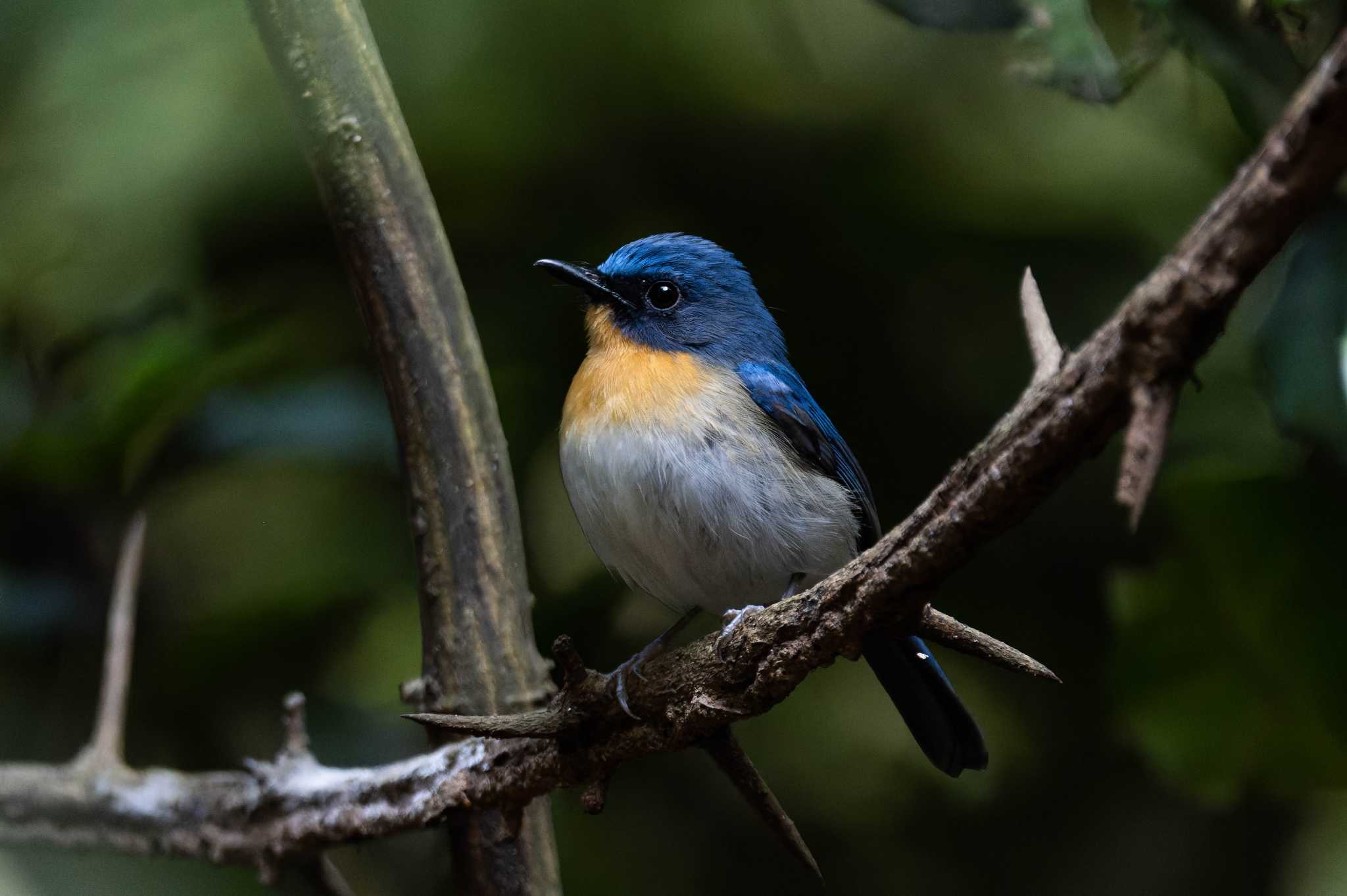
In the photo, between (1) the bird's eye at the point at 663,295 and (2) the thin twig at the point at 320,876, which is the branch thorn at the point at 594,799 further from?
(1) the bird's eye at the point at 663,295

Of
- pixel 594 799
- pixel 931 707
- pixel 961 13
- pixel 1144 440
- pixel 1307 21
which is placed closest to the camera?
pixel 1144 440

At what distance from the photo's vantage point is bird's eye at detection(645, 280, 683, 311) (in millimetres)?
2859

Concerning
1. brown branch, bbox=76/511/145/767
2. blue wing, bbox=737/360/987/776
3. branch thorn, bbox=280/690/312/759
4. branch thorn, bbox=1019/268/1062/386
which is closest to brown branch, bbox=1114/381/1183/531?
branch thorn, bbox=1019/268/1062/386

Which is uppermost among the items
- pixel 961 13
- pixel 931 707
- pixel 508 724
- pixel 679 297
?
pixel 961 13

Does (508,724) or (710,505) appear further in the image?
(710,505)

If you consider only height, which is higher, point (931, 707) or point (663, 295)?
point (663, 295)

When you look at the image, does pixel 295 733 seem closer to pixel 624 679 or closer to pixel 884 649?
pixel 624 679

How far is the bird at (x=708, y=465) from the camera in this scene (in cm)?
250

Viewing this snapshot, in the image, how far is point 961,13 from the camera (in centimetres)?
262

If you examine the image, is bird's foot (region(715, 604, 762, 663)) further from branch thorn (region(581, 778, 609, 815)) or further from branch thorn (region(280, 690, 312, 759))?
branch thorn (region(280, 690, 312, 759))

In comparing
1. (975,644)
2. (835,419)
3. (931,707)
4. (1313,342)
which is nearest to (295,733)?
(931,707)

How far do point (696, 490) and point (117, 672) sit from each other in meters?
1.49

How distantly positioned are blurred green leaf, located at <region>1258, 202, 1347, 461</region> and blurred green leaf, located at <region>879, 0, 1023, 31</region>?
767 mm

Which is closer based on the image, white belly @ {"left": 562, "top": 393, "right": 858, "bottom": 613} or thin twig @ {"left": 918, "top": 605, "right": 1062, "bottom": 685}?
thin twig @ {"left": 918, "top": 605, "right": 1062, "bottom": 685}
